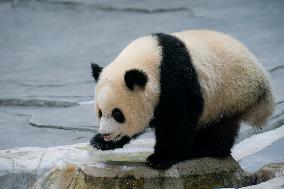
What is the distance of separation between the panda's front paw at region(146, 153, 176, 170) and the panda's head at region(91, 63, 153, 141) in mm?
373

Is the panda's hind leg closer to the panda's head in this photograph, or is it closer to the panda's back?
the panda's back

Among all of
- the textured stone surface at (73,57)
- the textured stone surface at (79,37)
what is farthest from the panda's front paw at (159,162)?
the textured stone surface at (79,37)

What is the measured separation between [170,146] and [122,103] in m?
0.64

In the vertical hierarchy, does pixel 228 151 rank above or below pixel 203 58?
below

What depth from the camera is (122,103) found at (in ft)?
17.1

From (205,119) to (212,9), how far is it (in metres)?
8.01

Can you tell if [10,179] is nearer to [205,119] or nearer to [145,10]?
A: [205,119]

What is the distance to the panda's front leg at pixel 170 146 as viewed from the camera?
5.42 meters

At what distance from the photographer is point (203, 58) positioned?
5664mm

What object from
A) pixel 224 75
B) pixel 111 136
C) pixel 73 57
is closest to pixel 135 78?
pixel 111 136

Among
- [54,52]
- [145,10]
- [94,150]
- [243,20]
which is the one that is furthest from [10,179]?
[145,10]

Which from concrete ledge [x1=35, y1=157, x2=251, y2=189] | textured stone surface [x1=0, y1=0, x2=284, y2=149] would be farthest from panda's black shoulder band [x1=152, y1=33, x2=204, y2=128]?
textured stone surface [x1=0, y1=0, x2=284, y2=149]

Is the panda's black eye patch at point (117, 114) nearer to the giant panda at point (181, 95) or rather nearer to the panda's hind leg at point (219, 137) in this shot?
the giant panda at point (181, 95)

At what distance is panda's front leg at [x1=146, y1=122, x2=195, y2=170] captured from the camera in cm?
542
